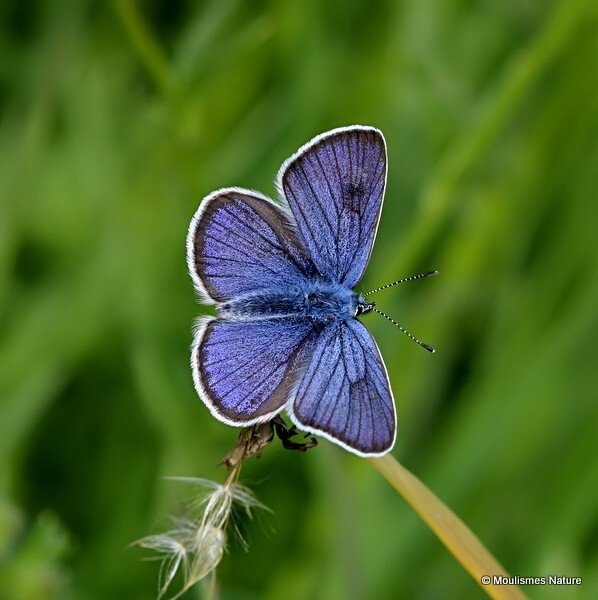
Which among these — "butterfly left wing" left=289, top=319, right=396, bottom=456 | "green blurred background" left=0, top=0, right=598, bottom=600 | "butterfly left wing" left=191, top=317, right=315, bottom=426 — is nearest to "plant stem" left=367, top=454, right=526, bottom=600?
"butterfly left wing" left=289, top=319, right=396, bottom=456

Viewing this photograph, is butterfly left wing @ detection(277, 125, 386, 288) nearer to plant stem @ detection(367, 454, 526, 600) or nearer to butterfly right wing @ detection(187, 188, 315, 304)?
butterfly right wing @ detection(187, 188, 315, 304)

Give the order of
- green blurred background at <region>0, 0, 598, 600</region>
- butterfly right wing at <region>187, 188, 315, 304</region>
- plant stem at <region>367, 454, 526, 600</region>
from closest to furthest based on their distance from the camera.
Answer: plant stem at <region>367, 454, 526, 600</region> < butterfly right wing at <region>187, 188, 315, 304</region> < green blurred background at <region>0, 0, 598, 600</region>

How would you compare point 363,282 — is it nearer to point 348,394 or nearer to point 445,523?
point 348,394

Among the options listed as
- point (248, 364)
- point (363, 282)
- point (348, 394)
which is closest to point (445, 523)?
point (348, 394)

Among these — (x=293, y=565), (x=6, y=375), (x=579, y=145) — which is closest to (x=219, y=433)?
(x=293, y=565)

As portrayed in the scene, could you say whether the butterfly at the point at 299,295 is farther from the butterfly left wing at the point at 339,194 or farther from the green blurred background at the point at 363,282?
the green blurred background at the point at 363,282

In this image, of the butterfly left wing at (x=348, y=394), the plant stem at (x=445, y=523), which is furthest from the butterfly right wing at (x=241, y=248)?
the plant stem at (x=445, y=523)
